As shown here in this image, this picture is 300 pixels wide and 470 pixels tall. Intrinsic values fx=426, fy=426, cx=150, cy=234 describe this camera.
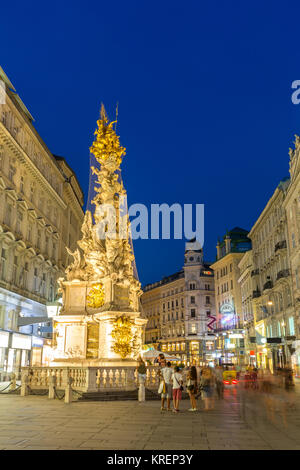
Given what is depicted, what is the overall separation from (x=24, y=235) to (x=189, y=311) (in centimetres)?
6528

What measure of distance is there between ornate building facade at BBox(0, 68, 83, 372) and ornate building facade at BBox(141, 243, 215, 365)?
51.4 meters

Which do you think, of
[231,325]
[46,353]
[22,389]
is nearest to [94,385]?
[22,389]

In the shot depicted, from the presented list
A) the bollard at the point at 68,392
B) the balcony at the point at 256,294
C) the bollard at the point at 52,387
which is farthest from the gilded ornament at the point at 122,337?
the balcony at the point at 256,294

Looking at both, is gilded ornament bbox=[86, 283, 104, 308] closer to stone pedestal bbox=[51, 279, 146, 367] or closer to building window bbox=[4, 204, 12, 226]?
stone pedestal bbox=[51, 279, 146, 367]

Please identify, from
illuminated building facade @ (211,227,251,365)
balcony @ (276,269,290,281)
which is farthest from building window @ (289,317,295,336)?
illuminated building facade @ (211,227,251,365)

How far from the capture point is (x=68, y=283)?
21.2 meters

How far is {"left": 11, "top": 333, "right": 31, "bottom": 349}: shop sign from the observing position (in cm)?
3588

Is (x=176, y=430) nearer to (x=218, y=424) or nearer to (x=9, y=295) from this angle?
(x=218, y=424)

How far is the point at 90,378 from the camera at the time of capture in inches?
664

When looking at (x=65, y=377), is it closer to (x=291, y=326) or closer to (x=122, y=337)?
(x=122, y=337)

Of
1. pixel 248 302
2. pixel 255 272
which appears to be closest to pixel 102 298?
pixel 255 272
